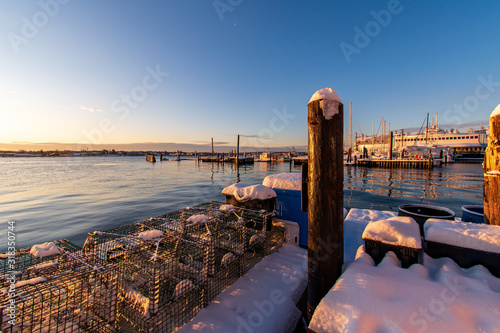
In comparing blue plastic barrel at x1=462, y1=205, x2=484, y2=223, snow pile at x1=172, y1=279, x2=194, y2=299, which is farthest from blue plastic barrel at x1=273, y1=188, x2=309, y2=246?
blue plastic barrel at x1=462, y1=205, x2=484, y2=223

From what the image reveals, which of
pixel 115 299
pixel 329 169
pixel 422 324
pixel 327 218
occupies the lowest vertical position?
→ pixel 115 299

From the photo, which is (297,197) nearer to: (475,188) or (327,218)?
(327,218)

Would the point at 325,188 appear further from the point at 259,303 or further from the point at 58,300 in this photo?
the point at 58,300

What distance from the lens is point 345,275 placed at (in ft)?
6.72

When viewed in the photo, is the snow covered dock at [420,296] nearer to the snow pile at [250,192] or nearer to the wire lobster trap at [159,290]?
the wire lobster trap at [159,290]

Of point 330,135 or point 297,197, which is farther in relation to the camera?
point 297,197

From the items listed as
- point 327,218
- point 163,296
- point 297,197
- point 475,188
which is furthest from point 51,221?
point 475,188

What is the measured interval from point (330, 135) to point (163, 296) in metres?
3.21

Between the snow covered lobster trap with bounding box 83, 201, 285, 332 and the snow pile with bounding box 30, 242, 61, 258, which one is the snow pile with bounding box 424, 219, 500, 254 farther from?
the snow pile with bounding box 30, 242, 61, 258

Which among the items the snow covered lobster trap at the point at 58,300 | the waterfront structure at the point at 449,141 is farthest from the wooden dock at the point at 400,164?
the snow covered lobster trap at the point at 58,300

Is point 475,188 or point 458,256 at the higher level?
point 458,256

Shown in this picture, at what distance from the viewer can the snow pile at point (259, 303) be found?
8.35 feet

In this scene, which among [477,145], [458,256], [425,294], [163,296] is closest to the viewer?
[425,294]

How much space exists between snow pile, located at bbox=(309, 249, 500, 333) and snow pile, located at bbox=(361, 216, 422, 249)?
1.00 ft
